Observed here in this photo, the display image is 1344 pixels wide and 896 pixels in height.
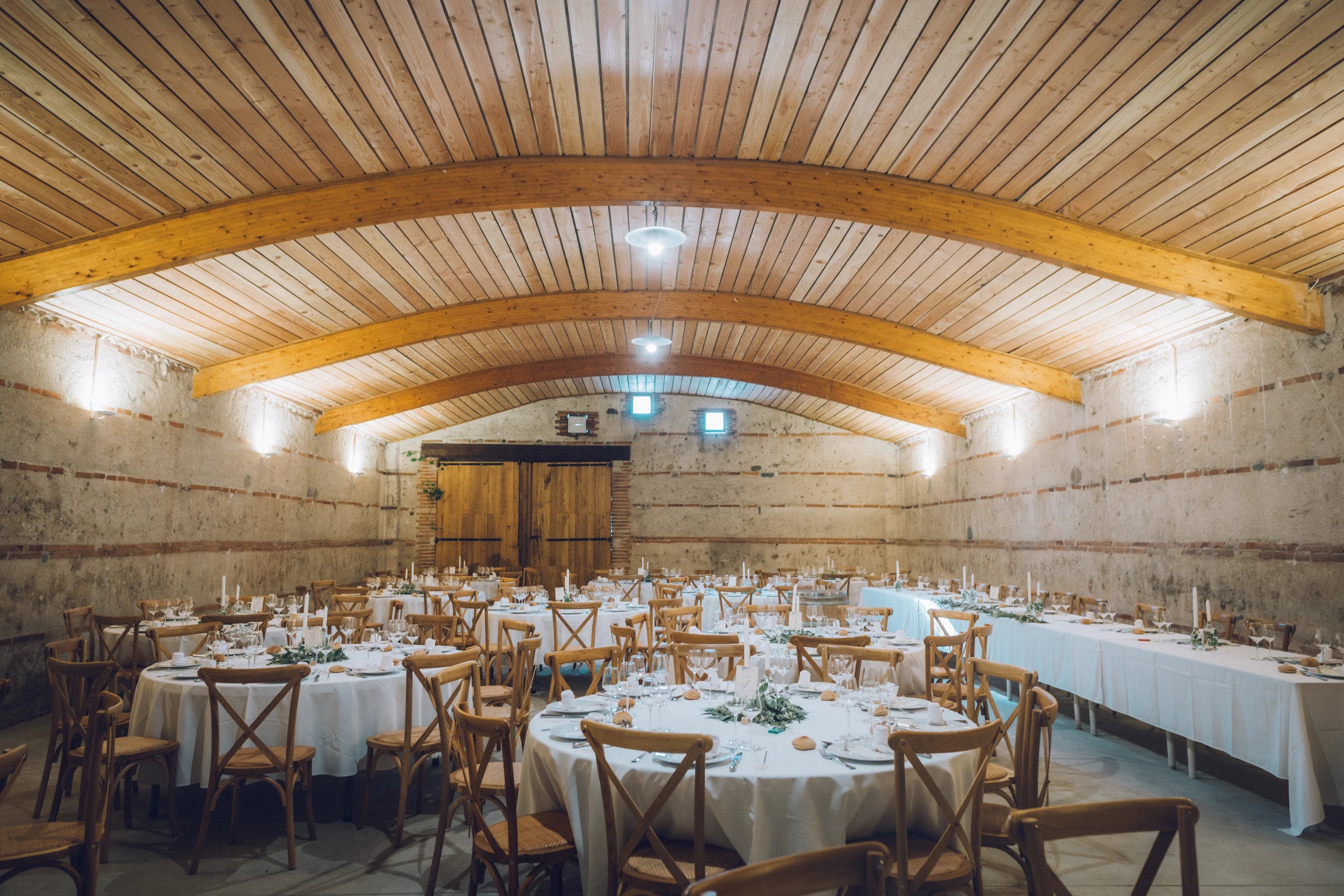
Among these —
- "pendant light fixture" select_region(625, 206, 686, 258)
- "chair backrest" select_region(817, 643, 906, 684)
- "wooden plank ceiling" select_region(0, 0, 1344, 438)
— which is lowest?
"chair backrest" select_region(817, 643, 906, 684)

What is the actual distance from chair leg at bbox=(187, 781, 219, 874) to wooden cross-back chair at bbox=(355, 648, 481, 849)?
76 centimetres

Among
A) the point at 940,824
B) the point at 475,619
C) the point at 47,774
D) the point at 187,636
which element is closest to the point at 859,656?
the point at 940,824

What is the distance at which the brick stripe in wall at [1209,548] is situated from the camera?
19.9 ft

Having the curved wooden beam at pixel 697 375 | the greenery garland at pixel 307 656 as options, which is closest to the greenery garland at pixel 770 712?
the greenery garland at pixel 307 656

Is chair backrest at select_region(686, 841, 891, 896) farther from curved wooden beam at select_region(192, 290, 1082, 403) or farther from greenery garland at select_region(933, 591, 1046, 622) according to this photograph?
curved wooden beam at select_region(192, 290, 1082, 403)

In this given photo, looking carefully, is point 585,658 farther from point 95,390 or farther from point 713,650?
point 95,390

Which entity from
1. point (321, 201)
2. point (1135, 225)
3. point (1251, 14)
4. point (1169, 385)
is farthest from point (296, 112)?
point (1169, 385)

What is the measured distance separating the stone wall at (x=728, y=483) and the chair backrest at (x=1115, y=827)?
13.2 metres

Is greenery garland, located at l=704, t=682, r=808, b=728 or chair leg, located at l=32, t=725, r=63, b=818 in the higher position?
greenery garland, located at l=704, t=682, r=808, b=728

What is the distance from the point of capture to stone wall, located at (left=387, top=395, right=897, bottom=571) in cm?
1506

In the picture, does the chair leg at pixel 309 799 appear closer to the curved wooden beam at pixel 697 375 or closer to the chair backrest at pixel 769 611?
the chair backrest at pixel 769 611

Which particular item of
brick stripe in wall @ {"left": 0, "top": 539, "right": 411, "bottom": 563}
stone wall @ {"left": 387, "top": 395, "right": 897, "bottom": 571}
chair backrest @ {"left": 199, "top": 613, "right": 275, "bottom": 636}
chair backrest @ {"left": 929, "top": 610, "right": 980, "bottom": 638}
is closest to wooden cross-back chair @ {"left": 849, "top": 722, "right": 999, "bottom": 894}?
chair backrest @ {"left": 929, "top": 610, "right": 980, "bottom": 638}

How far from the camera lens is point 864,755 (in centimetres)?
288

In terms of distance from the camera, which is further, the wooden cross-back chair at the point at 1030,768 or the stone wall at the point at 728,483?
the stone wall at the point at 728,483
